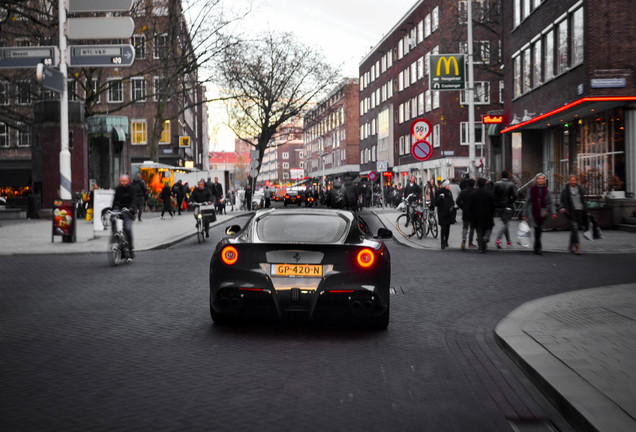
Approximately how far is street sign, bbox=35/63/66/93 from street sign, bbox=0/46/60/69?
325 mm

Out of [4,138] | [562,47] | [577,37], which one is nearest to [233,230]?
[577,37]

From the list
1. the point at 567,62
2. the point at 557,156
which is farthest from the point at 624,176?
the point at 557,156

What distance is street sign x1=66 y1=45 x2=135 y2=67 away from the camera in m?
17.6

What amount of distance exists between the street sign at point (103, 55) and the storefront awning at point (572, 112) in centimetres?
1463

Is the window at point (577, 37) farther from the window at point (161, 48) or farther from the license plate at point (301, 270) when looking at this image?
the license plate at point (301, 270)

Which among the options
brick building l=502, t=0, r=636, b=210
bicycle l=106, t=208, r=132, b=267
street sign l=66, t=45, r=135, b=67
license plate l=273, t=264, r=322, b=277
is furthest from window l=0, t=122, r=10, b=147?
license plate l=273, t=264, r=322, b=277

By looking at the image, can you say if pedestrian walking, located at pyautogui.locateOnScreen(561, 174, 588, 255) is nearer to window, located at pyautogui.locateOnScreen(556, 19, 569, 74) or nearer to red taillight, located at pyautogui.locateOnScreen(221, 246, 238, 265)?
red taillight, located at pyautogui.locateOnScreen(221, 246, 238, 265)

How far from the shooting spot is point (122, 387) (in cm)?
552

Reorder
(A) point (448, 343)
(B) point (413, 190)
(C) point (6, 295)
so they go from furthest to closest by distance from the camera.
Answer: (B) point (413, 190) < (C) point (6, 295) < (A) point (448, 343)

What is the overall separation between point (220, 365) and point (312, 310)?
1.32 meters

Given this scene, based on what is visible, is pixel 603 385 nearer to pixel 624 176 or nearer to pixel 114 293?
pixel 114 293

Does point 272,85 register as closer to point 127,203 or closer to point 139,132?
point 139,132

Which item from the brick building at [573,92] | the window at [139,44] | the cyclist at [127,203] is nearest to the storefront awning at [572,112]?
the brick building at [573,92]

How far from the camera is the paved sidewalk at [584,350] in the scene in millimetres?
4676
